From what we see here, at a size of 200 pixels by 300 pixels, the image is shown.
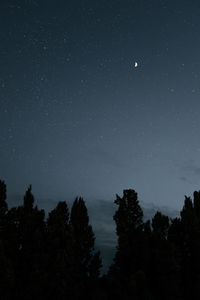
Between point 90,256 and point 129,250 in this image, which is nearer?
point 129,250

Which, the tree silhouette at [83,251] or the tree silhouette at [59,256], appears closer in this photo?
the tree silhouette at [59,256]

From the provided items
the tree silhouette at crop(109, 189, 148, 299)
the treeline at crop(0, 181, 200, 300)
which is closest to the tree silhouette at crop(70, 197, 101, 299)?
the treeline at crop(0, 181, 200, 300)

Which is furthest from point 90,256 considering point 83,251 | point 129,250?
point 129,250

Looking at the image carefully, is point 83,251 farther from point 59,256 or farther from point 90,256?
point 59,256

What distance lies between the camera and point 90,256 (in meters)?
38.2

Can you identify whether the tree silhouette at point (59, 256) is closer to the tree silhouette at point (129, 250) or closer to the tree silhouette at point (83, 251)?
the tree silhouette at point (83, 251)

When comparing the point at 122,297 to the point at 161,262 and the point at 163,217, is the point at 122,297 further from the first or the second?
the point at 163,217

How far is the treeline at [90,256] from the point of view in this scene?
30.4 m

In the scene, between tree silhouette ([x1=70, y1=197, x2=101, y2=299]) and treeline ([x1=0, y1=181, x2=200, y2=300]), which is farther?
tree silhouette ([x1=70, y1=197, x2=101, y2=299])

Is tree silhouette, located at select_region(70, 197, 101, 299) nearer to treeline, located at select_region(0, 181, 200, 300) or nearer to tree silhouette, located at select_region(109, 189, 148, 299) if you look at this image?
treeline, located at select_region(0, 181, 200, 300)

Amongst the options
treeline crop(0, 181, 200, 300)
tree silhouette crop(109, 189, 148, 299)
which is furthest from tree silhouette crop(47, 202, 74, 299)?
tree silhouette crop(109, 189, 148, 299)

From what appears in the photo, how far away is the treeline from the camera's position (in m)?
30.4

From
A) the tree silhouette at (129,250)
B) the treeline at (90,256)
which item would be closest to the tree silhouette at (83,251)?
the treeline at (90,256)

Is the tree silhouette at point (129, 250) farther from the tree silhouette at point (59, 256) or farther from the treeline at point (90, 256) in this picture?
the tree silhouette at point (59, 256)
